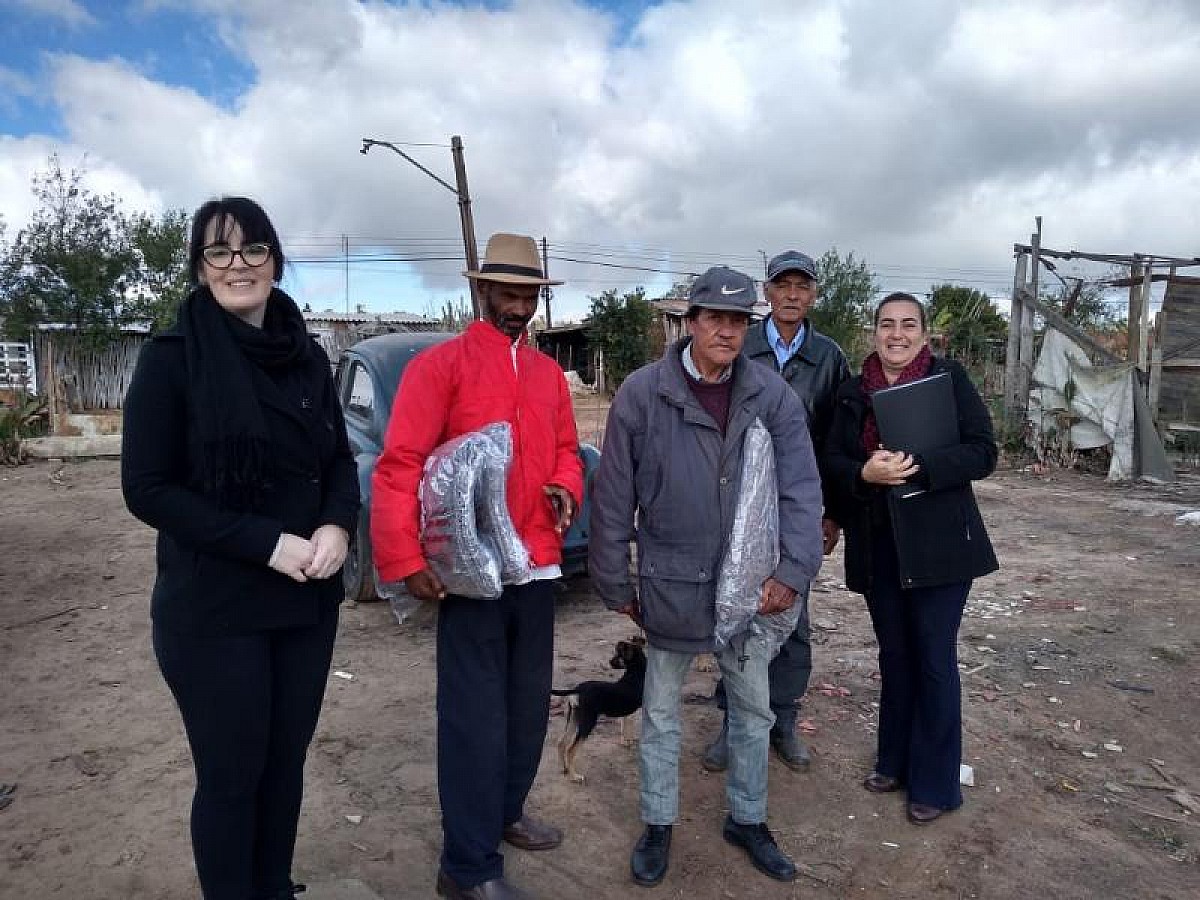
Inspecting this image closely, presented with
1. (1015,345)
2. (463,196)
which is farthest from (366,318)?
(1015,345)

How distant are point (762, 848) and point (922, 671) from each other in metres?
0.86

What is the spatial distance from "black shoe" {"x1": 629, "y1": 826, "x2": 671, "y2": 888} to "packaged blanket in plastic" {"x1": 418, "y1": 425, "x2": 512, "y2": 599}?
3.51 ft

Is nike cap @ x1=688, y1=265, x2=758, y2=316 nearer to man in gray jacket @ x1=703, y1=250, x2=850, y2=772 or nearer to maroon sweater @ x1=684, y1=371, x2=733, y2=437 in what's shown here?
maroon sweater @ x1=684, y1=371, x2=733, y2=437

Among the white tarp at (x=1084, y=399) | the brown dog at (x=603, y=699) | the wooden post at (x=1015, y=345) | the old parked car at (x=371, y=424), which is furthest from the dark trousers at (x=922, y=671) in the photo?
the wooden post at (x=1015, y=345)

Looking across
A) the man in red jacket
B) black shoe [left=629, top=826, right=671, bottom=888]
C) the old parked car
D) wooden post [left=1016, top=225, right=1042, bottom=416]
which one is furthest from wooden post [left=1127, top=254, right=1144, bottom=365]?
the man in red jacket

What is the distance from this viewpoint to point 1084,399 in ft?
37.1

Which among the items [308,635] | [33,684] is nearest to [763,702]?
[308,635]

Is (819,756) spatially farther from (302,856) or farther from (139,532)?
(139,532)

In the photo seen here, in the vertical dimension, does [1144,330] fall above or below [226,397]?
above

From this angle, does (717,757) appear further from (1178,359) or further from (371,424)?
(1178,359)

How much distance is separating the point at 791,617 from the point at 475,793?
45.6 inches

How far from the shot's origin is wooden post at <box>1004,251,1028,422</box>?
12039 millimetres

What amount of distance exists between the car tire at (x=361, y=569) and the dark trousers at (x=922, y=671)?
11.3 feet

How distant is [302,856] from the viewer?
287 cm
